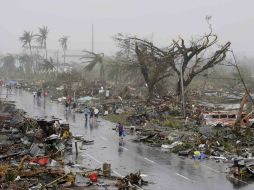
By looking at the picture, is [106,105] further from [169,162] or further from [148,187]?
[148,187]

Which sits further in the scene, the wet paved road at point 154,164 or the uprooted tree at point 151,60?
the uprooted tree at point 151,60

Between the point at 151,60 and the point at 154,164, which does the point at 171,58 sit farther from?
the point at 154,164

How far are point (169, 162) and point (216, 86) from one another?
56095 millimetres

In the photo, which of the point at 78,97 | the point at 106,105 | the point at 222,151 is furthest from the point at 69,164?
the point at 78,97

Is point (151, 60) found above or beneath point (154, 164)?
above

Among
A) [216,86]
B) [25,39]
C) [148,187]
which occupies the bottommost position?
[148,187]

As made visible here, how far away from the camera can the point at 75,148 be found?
2850 centimetres

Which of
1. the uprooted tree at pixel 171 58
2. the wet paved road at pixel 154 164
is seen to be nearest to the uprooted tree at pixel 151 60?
the uprooted tree at pixel 171 58

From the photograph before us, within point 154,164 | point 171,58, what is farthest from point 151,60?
point 154,164

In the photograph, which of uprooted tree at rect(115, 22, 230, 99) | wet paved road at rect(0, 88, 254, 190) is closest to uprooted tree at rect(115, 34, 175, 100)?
uprooted tree at rect(115, 22, 230, 99)

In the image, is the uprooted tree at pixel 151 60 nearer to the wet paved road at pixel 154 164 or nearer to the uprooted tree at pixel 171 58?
the uprooted tree at pixel 171 58

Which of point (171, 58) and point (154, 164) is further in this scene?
point (171, 58)

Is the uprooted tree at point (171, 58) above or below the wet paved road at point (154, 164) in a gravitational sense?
above

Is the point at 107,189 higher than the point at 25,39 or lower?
lower
